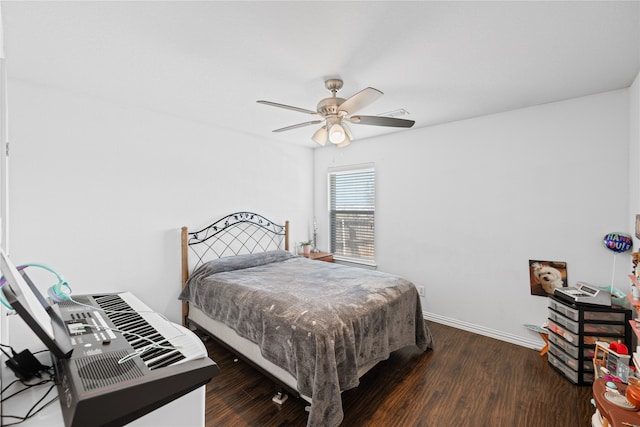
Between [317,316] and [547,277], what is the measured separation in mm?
2424

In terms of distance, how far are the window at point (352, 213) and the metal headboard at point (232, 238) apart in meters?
0.89

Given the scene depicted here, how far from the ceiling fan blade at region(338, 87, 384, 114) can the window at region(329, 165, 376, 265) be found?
6.70 feet

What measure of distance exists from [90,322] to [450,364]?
2759mm

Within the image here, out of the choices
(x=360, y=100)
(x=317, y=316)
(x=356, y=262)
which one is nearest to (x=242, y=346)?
(x=317, y=316)

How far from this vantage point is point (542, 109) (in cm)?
283

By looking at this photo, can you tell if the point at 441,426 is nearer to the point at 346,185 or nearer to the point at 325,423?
the point at 325,423

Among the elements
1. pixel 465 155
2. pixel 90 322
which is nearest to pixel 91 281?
pixel 90 322

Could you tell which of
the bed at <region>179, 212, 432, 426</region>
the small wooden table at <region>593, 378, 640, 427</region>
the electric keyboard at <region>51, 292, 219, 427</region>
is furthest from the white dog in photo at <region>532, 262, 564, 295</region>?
the electric keyboard at <region>51, 292, 219, 427</region>

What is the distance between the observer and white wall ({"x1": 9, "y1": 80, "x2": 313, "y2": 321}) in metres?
2.38

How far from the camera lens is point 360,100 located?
207 cm

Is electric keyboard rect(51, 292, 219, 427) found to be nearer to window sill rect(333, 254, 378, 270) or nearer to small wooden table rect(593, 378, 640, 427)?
small wooden table rect(593, 378, 640, 427)

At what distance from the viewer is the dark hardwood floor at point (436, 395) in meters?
1.95

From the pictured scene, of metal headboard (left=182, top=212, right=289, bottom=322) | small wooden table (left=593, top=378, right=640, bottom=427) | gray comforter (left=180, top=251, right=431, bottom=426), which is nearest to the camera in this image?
small wooden table (left=593, top=378, right=640, bottom=427)

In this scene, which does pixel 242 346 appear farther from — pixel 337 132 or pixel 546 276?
pixel 546 276
